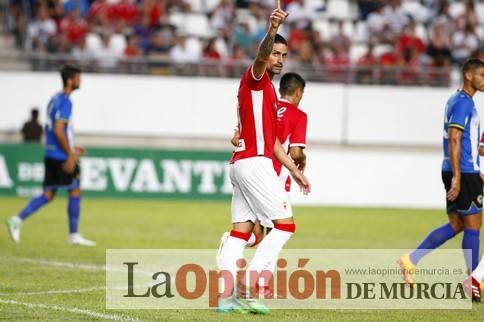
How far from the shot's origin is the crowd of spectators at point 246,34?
26188 mm

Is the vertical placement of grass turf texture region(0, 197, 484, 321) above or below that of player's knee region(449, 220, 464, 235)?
below

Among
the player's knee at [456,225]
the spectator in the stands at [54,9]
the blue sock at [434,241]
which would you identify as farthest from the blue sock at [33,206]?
the spectator in the stands at [54,9]

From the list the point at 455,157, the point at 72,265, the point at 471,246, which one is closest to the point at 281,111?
the point at 455,157

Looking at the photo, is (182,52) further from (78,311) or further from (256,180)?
(78,311)

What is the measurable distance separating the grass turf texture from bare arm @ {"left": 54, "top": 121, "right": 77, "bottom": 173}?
116 cm

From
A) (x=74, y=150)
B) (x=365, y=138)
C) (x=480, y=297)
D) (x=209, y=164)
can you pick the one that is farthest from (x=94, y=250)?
(x=365, y=138)

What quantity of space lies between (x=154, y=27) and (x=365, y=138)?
6.03 meters

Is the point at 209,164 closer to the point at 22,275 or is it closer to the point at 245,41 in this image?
the point at 245,41

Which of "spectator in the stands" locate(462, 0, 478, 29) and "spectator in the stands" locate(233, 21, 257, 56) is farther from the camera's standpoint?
"spectator in the stands" locate(462, 0, 478, 29)

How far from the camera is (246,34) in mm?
26641

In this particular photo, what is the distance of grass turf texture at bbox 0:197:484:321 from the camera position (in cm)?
938

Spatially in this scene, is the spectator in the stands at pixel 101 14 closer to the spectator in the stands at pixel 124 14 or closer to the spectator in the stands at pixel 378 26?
the spectator in the stands at pixel 124 14

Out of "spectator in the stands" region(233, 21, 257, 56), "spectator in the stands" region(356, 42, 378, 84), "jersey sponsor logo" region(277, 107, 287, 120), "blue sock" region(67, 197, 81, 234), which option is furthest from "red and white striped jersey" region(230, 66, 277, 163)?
"spectator in the stands" region(233, 21, 257, 56)

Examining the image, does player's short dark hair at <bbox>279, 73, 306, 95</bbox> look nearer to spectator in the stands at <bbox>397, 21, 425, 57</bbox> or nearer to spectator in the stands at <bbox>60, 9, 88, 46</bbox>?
spectator in the stands at <bbox>60, 9, 88, 46</bbox>
